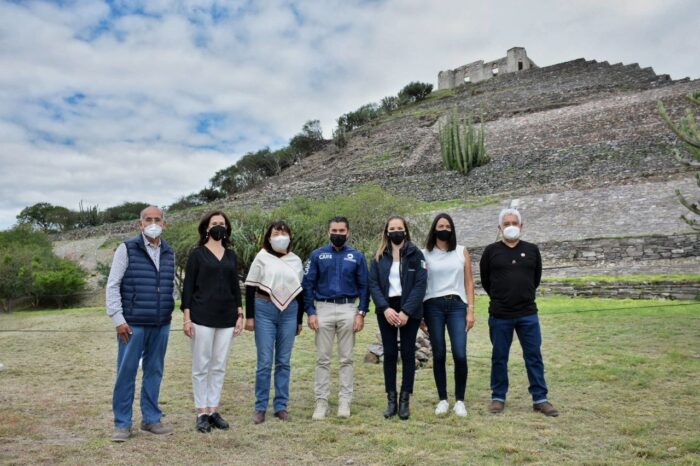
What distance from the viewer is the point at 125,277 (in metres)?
4.31

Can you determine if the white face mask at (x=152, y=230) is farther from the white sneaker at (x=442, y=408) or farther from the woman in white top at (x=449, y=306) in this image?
the white sneaker at (x=442, y=408)

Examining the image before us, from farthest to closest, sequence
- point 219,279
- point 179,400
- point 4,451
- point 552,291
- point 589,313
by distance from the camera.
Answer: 1. point 552,291
2. point 589,313
3. point 179,400
4. point 219,279
5. point 4,451

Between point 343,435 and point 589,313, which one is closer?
point 343,435

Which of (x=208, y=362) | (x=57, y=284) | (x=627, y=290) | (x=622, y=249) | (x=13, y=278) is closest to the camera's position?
(x=208, y=362)

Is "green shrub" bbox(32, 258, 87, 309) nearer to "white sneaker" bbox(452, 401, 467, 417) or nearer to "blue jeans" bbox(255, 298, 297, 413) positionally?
"blue jeans" bbox(255, 298, 297, 413)

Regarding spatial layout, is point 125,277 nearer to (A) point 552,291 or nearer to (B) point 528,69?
(A) point 552,291

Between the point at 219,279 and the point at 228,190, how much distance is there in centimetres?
5500

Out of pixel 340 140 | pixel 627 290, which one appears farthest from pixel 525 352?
pixel 340 140

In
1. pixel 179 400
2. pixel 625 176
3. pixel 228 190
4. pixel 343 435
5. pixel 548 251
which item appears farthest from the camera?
pixel 228 190

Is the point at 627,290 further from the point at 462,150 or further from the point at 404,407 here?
the point at 462,150

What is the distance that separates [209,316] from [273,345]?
672 millimetres

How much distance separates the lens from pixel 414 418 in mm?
4645

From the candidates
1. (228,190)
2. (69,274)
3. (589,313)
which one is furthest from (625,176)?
(228,190)

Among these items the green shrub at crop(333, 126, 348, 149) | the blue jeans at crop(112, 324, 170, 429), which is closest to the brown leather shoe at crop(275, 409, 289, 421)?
the blue jeans at crop(112, 324, 170, 429)
